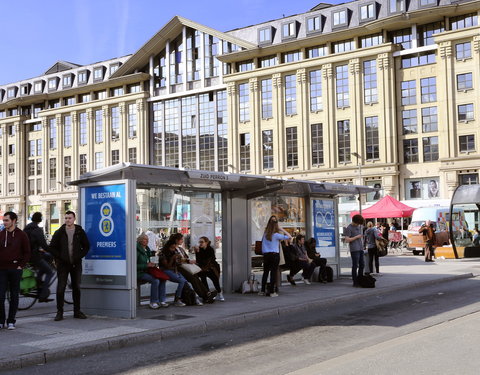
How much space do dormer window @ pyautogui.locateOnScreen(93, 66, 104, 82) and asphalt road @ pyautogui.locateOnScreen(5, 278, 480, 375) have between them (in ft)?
222

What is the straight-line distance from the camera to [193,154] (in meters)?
65.9

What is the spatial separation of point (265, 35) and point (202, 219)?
163ft

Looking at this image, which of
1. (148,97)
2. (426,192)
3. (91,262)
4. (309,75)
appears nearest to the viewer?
(91,262)

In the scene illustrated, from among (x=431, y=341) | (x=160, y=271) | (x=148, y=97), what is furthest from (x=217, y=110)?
(x=431, y=341)

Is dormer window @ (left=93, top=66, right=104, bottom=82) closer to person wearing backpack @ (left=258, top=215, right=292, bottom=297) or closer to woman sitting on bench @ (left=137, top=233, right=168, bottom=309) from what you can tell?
Answer: person wearing backpack @ (left=258, top=215, right=292, bottom=297)

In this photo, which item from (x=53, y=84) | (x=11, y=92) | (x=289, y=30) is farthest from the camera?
(x=11, y=92)

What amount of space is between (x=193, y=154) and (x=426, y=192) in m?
24.9

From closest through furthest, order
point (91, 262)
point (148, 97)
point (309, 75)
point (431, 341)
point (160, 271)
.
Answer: point (431, 341)
point (91, 262)
point (160, 271)
point (309, 75)
point (148, 97)

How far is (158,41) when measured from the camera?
68.6 metres

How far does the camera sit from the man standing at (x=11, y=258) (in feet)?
31.2

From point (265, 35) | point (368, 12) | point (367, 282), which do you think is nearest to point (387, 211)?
point (367, 282)

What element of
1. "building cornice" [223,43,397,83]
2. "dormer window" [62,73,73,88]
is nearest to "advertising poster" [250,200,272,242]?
"building cornice" [223,43,397,83]

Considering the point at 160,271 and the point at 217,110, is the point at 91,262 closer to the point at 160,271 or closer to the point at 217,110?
the point at 160,271

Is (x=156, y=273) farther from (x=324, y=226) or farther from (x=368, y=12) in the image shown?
(x=368, y=12)
